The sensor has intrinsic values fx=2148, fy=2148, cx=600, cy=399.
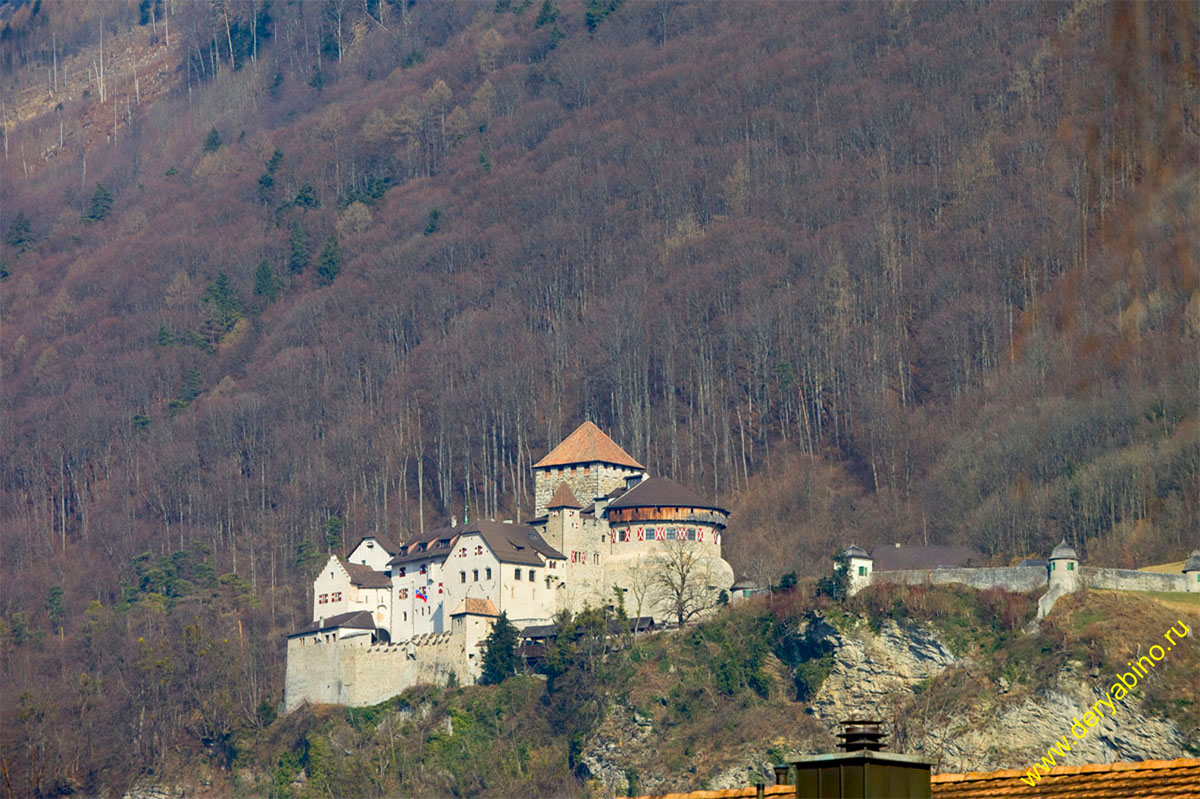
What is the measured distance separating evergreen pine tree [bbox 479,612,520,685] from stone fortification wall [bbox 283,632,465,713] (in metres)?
1.17

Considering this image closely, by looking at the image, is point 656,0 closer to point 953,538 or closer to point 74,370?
point 74,370

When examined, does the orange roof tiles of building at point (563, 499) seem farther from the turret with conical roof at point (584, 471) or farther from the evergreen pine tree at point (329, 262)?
the evergreen pine tree at point (329, 262)

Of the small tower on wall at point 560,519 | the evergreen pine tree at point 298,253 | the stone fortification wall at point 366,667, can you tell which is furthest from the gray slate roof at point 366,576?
the evergreen pine tree at point 298,253

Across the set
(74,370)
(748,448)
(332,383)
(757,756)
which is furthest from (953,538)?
(74,370)

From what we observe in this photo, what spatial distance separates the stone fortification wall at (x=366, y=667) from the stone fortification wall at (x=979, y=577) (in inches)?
665

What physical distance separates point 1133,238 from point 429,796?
201ft

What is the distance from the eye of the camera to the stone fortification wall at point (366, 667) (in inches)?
3312

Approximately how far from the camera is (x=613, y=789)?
75.7 m

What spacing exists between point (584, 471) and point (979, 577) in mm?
23550

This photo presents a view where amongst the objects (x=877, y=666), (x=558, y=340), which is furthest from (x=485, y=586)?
(x=558, y=340)

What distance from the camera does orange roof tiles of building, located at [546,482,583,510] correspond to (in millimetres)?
89994

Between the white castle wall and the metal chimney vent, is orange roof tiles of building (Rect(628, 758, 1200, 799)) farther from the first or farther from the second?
the white castle wall

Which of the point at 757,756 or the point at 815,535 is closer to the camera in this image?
the point at 757,756

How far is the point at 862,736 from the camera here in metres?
15.1
